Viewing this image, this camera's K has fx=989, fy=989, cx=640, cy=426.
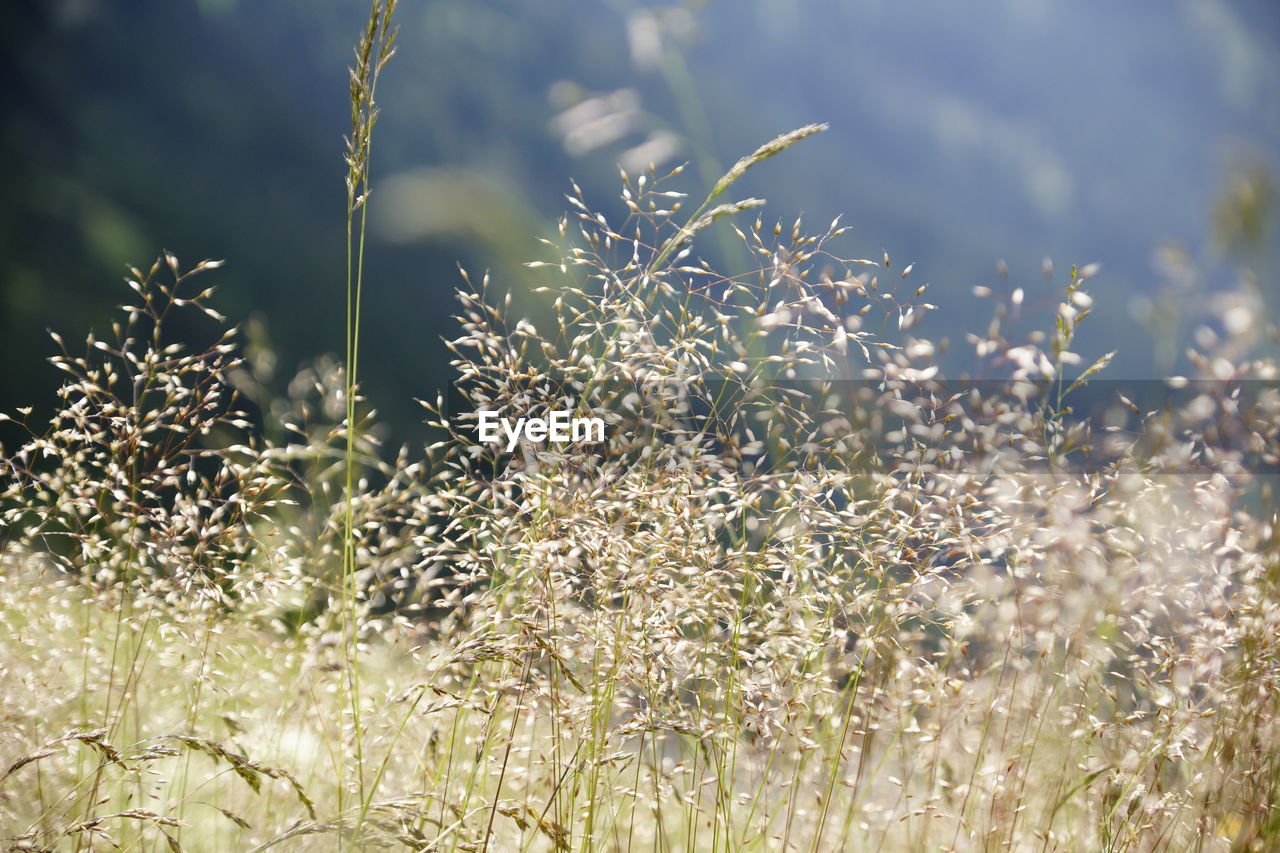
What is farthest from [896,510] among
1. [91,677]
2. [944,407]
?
[91,677]

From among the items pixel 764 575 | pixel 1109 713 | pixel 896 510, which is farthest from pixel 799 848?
pixel 1109 713

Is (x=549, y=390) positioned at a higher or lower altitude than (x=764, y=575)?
higher

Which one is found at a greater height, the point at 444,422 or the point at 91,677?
the point at 444,422

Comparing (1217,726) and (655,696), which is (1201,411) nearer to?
(1217,726)

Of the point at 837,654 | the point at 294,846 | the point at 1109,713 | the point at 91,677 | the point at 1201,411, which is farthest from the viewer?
the point at 91,677


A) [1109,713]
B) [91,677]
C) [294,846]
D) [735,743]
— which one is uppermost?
[91,677]

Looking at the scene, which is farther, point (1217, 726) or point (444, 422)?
point (444, 422)

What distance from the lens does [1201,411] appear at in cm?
157

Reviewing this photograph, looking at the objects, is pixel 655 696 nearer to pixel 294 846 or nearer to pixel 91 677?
pixel 294 846

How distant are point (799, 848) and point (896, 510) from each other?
0.58 metres

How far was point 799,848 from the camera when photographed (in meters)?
1.62

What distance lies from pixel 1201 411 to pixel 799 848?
3.13 ft

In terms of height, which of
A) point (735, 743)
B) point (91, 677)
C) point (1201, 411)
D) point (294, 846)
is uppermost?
point (1201, 411)

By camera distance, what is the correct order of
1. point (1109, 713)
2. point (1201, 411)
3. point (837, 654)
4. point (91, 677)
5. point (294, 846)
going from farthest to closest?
point (91, 677) < point (1109, 713) < point (837, 654) < point (1201, 411) < point (294, 846)
